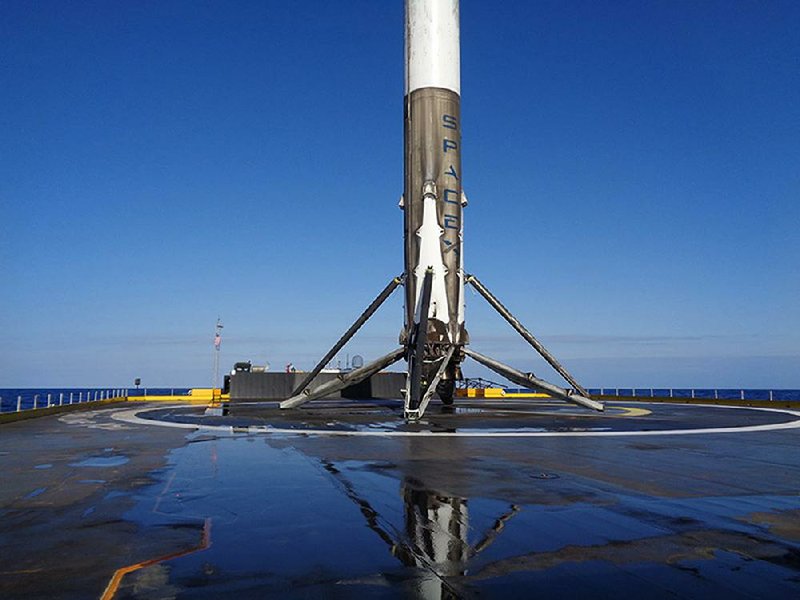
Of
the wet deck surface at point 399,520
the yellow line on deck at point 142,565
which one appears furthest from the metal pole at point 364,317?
the yellow line on deck at point 142,565

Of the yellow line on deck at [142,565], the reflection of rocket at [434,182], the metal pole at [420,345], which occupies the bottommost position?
the yellow line on deck at [142,565]

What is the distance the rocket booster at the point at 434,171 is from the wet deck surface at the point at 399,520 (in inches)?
641

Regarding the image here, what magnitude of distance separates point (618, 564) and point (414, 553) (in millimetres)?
2175

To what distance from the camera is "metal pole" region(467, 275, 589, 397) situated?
34.9 metres

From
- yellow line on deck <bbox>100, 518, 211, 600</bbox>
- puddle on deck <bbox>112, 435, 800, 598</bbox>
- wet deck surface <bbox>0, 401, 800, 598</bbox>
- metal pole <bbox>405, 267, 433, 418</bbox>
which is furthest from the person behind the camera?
metal pole <bbox>405, 267, 433, 418</bbox>

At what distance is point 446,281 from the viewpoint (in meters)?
34.0

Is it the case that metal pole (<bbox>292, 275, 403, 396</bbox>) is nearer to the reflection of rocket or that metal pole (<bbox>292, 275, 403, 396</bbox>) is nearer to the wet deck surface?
the reflection of rocket

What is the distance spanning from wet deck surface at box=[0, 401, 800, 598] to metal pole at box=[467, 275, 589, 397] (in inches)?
660

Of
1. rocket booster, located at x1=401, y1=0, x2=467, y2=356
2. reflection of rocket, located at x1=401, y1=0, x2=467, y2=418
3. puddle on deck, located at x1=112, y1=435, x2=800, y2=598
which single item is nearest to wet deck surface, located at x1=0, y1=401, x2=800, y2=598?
puddle on deck, located at x1=112, y1=435, x2=800, y2=598

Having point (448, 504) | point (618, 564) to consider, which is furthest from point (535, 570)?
point (448, 504)

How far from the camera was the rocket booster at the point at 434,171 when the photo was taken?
3356 centimetres

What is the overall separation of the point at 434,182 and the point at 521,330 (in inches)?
377

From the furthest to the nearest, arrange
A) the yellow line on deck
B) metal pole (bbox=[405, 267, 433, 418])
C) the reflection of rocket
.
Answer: the reflection of rocket
metal pole (bbox=[405, 267, 433, 418])
the yellow line on deck

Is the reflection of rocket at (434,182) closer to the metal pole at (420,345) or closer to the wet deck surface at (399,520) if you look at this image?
the metal pole at (420,345)
